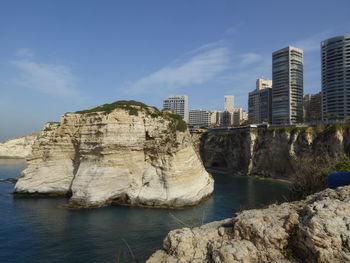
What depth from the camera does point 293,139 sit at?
58469 millimetres

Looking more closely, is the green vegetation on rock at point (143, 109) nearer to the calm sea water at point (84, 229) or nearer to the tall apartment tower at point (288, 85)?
the calm sea water at point (84, 229)

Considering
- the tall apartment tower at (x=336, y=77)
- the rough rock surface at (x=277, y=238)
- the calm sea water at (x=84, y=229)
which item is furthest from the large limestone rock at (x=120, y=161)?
the tall apartment tower at (x=336, y=77)

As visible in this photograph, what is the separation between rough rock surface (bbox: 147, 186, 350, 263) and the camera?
4805 millimetres

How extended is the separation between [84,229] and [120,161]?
12096 millimetres

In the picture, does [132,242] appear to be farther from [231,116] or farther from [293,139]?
[231,116]

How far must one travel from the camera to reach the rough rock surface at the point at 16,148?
370 feet

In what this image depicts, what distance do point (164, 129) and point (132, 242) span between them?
1948 cm

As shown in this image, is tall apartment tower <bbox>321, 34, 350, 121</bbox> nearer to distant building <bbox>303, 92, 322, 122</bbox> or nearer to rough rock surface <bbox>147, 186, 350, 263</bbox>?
distant building <bbox>303, 92, 322, 122</bbox>

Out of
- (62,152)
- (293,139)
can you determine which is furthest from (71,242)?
(293,139)

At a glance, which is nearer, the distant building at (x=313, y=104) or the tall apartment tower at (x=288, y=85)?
the tall apartment tower at (x=288, y=85)

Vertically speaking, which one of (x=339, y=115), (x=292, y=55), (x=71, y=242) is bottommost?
(x=71, y=242)

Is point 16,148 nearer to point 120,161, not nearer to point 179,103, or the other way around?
point 179,103

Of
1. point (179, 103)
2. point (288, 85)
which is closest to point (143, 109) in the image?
point (288, 85)

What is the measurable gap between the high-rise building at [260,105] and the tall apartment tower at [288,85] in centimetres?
1028
